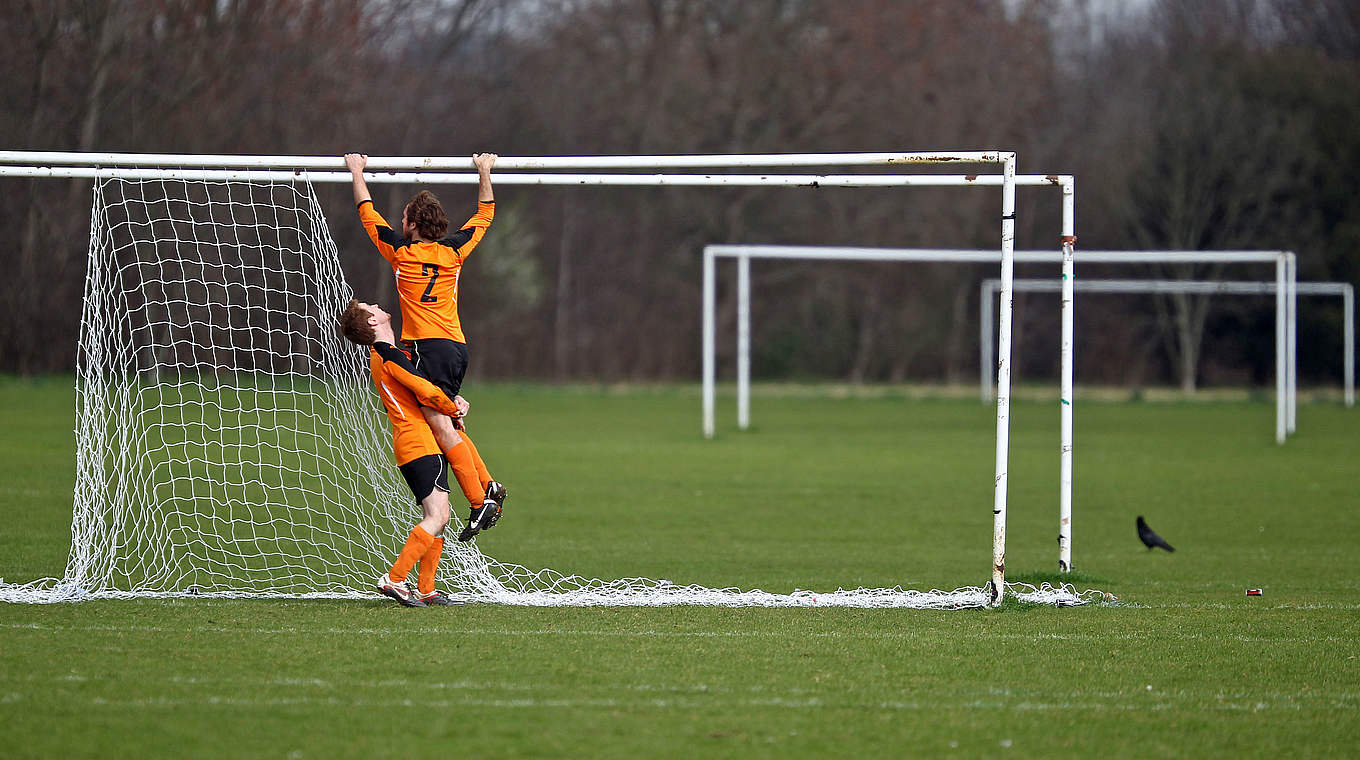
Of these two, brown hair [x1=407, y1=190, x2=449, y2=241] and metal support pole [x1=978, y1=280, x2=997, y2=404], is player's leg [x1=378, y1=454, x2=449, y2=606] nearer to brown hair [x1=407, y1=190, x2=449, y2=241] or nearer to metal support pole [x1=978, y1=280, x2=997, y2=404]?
brown hair [x1=407, y1=190, x2=449, y2=241]

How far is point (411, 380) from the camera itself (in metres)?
6.95

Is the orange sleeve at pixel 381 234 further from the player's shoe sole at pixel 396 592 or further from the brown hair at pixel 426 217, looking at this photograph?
the player's shoe sole at pixel 396 592

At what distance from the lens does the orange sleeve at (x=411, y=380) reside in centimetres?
694

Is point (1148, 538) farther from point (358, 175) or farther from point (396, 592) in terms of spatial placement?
point (358, 175)

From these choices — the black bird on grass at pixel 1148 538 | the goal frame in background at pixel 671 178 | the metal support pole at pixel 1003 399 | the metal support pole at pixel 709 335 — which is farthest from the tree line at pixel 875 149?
the metal support pole at pixel 1003 399

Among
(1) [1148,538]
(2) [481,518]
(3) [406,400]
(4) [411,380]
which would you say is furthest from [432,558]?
(1) [1148,538]

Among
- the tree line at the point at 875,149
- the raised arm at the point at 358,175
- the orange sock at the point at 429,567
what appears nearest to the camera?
the orange sock at the point at 429,567

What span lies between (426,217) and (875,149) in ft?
106

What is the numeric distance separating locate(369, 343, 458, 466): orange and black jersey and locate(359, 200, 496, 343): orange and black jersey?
0.20m

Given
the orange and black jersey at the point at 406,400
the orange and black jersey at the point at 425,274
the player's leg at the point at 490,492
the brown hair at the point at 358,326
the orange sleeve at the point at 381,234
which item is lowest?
the player's leg at the point at 490,492

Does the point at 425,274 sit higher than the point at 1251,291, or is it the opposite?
Answer: the point at 1251,291

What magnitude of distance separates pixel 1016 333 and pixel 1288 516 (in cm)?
2846

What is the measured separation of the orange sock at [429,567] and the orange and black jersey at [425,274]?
3.53 ft

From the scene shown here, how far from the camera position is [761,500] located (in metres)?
13.7
